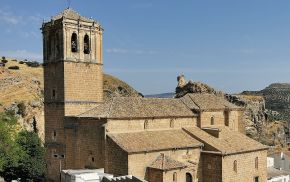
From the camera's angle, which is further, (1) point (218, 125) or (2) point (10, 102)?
(2) point (10, 102)

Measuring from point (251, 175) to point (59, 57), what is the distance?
55.7 ft

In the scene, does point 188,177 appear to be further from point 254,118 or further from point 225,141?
point 254,118

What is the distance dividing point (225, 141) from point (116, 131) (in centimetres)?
875

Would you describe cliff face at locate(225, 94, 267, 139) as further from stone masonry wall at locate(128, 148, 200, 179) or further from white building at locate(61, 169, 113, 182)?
white building at locate(61, 169, 113, 182)

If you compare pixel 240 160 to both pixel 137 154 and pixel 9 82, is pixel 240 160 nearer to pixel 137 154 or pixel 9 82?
pixel 137 154

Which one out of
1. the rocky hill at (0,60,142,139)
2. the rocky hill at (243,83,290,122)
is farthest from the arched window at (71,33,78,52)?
the rocky hill at (243,83,290,122)

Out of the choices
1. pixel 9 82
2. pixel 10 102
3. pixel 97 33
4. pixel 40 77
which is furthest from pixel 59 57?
pixel 40 77

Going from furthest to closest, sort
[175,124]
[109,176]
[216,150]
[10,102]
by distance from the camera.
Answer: [10,102]
[175,124]
[216,150]
[109,176]

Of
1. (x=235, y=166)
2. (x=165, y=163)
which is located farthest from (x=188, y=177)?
(x=235, y=166)

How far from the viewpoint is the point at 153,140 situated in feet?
85.0

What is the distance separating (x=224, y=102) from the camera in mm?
33969

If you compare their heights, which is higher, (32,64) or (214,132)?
(32,64)

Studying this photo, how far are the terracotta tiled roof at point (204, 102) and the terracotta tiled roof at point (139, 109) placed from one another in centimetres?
94

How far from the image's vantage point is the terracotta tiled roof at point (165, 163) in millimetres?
24142
